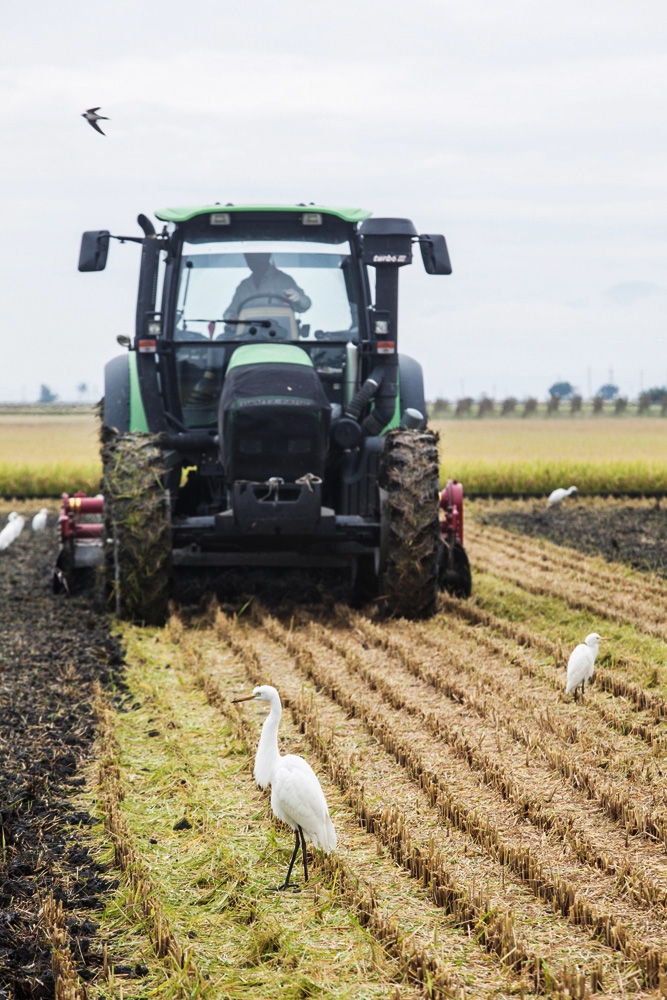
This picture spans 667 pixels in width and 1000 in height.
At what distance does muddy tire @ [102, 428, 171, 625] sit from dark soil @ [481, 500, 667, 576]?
545 centimetres

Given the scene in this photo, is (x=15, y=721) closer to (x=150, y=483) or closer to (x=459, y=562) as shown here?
(x=150, y=483)

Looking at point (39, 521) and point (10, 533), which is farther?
point (39, 521)

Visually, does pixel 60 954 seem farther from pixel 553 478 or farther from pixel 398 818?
pixel 553 478

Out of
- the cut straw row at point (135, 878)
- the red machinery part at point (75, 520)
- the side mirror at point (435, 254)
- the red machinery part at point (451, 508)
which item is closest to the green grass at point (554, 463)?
the red machinery part at point (451, 508)

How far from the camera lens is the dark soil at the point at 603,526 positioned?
1260 cm

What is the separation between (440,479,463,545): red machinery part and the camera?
9297 mm

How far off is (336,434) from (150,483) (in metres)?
1.49

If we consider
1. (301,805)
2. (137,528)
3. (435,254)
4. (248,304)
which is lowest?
(301,805)

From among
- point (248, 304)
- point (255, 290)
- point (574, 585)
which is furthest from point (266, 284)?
point (574, 585)

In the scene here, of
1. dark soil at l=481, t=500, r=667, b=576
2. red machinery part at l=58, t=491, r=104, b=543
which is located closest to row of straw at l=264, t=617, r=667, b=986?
red machinery part at l=58, t=491, r=104, b=543

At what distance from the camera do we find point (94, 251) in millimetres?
8320

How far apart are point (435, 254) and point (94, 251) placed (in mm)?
2519

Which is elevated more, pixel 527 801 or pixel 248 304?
pixel 248 304

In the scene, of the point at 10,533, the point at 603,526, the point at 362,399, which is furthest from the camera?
the point at 603,526
